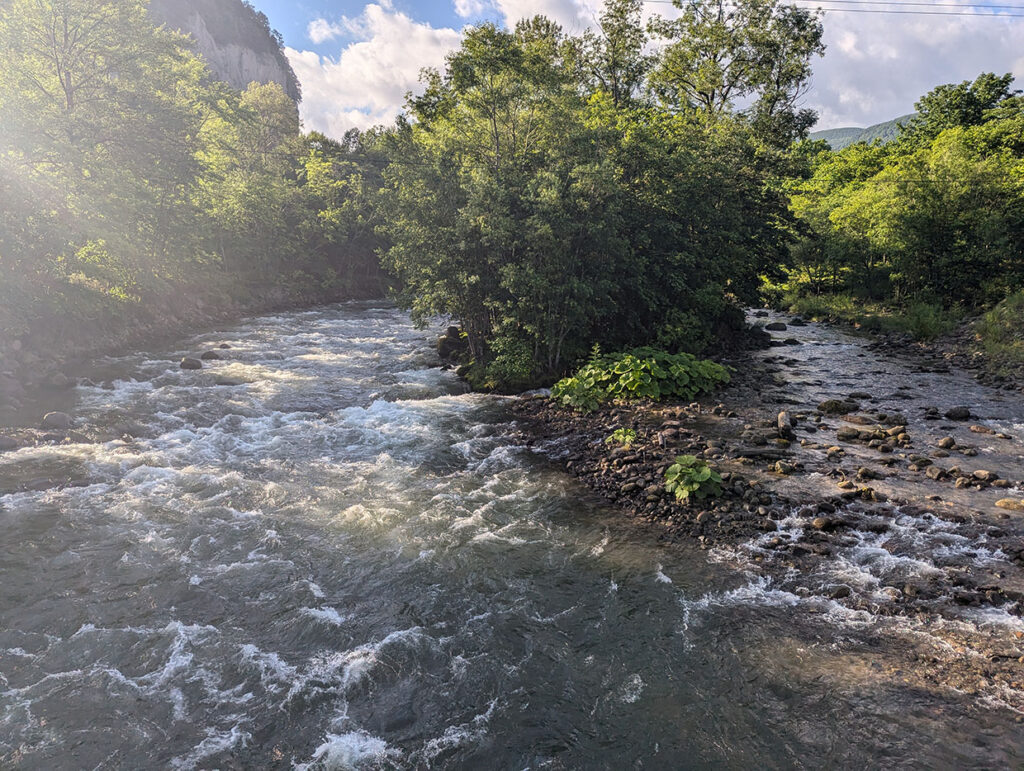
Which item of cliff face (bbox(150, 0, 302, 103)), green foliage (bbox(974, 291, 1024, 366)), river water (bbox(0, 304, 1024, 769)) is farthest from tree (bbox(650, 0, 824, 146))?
cliff face (bbox(150, 0, 302, 103))

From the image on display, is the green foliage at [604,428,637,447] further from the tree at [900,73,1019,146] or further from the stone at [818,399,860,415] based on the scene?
the tree at [900,73,1019,146]

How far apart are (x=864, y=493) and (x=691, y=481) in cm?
383

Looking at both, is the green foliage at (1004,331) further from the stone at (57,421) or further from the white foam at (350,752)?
the stone at (57,421)

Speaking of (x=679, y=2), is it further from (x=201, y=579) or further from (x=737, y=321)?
(x=201, y=579)

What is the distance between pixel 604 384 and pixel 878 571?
1128 centimetres

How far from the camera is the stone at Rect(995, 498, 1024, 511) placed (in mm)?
10953

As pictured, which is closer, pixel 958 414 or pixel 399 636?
pixel 399 636

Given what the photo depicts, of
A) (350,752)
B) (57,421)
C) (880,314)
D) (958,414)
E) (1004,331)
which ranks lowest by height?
(350,752)

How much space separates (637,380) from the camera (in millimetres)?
18906

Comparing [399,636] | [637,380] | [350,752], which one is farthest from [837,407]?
[350,752]

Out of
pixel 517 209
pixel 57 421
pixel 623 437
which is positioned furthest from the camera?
pixel 517 209

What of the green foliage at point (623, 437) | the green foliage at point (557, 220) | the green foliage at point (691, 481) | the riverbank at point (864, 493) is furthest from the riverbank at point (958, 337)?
the green foliage at point (691, 481)

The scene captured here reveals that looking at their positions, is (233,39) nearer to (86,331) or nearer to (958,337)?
(86,331)

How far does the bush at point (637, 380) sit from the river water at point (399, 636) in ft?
16.0
